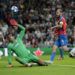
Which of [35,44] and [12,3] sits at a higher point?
[12,3]

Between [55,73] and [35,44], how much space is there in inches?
597

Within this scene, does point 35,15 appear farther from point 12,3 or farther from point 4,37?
point 4,37

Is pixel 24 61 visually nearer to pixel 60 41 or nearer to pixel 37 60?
pixel 37 60

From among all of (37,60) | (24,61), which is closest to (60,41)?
(37,60)

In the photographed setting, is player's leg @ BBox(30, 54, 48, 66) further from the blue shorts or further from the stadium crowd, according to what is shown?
the stadium crowd

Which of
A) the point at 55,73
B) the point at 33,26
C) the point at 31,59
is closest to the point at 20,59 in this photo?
the point at 31,59

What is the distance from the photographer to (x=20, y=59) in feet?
56.7

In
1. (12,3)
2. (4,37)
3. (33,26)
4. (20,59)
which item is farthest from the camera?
(12,3)

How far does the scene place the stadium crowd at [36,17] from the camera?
102 feet

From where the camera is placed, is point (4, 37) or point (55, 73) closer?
point (55, 73)

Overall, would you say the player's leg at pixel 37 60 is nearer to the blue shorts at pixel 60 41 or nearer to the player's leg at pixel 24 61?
the player's leg at pixel 24 61

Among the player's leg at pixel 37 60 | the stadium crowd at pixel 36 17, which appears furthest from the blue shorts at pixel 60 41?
the stadium crowd at pixel 36 17

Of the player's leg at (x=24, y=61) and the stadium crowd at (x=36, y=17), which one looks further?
the stadium crowd at (x=36, y=17)

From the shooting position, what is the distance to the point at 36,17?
3384 cm
